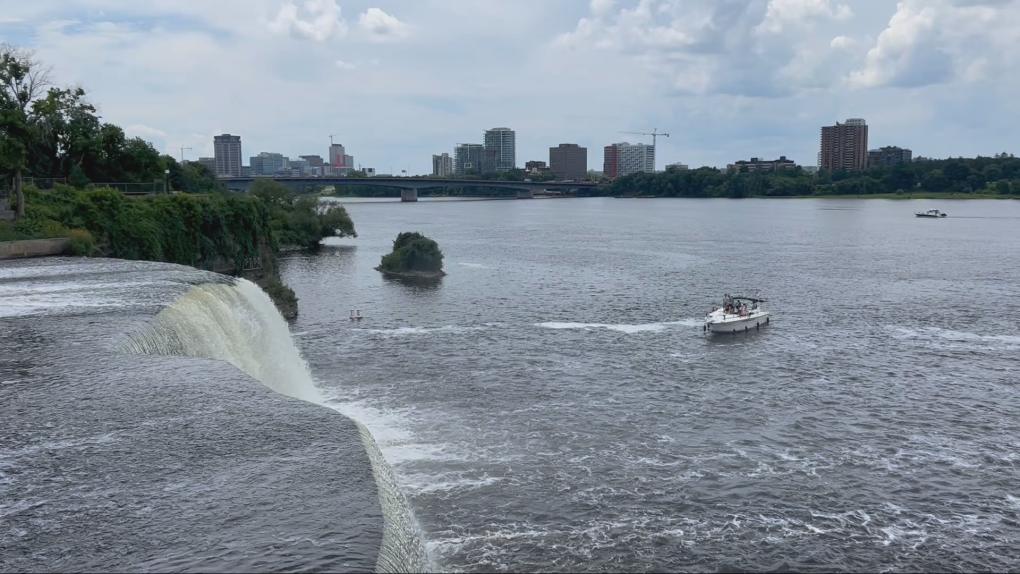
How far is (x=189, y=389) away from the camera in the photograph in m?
22.2

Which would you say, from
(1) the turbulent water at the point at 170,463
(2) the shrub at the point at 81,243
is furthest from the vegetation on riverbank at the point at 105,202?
(1) the turbulent water at the point at 170,463

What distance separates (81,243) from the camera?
5084cm

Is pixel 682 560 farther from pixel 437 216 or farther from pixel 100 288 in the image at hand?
pixel 437 216

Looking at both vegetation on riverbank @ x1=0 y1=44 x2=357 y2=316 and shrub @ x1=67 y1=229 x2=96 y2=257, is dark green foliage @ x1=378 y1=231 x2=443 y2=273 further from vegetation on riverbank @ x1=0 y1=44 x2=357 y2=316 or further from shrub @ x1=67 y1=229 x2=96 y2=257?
shrub @ x1=67 y1=229 x2=96 y2=257

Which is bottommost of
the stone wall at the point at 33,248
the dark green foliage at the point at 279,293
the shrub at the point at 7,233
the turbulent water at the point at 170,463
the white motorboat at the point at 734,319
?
the white motorboat at the point at 734,319

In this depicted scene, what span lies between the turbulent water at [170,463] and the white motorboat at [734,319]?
2963 centimetres

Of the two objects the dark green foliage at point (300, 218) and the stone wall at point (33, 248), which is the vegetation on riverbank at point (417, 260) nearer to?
the dark green foliage at point (300, 218)

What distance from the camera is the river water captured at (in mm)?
22516

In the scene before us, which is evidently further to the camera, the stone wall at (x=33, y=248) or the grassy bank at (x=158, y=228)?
the grassy bank at (x=158, y=228)

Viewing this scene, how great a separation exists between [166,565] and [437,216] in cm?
16930

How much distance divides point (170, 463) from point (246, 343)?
14536 millimetres

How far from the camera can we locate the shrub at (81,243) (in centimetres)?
5072

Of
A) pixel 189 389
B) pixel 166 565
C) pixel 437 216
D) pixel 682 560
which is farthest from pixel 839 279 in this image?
pixel 437 216

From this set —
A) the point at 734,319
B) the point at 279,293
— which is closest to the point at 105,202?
the point at 279,293
